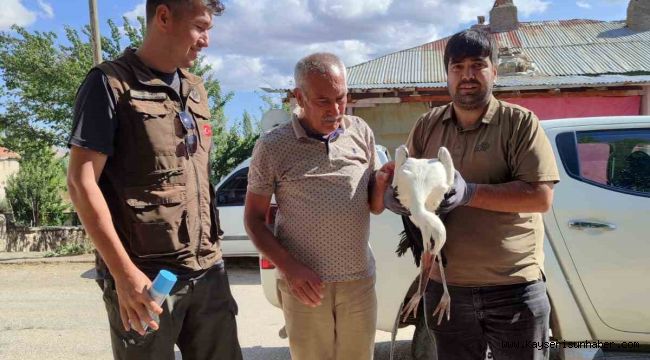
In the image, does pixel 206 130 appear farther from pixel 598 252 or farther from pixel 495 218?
pixel 598 252

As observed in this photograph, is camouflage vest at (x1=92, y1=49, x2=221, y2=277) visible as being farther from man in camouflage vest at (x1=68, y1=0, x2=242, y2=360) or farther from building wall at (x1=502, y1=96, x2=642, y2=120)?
building wall at (x1=502, y1=96, x2=642, y2=120)

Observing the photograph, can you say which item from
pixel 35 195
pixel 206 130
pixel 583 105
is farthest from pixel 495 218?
pixel 35 195

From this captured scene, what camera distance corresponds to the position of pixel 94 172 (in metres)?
1.73

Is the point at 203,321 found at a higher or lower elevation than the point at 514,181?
lower

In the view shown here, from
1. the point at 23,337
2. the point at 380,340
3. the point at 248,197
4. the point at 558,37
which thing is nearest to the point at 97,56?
the point at 23,337

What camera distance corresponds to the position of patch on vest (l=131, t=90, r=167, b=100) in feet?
6.05

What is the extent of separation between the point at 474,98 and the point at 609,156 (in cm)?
170

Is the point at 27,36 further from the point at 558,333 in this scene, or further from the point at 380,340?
the point at 558,333

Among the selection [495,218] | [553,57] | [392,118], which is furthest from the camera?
[553,57]

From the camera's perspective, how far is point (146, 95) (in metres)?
1.88

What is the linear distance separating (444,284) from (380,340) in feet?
9.27

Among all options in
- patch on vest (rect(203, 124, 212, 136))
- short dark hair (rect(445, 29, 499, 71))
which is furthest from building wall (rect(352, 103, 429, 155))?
patch on vest (rect(203, 124, 212, 136))

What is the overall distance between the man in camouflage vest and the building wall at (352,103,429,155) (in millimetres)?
8052

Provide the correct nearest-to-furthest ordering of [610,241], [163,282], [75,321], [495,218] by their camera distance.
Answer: [163,282] → [495,218] → [610,241] → [75,321]
